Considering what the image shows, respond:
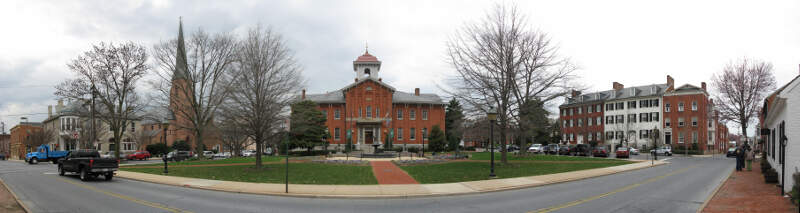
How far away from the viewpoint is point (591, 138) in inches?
3073

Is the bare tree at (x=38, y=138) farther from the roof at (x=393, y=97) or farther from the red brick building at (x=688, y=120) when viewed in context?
the red brick building at (x=688, y=120)

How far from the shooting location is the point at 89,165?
1936cm

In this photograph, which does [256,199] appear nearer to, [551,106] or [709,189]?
[709,189]

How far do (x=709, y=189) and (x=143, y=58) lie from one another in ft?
141

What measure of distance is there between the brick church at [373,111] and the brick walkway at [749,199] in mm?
42932

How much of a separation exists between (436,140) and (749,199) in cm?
4217

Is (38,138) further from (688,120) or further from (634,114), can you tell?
(688,120)

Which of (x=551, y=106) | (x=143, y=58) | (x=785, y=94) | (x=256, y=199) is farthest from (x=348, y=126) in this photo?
(x=785, y=94)

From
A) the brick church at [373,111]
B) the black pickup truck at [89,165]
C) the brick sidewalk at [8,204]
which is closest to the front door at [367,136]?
the brick church at [373,111]

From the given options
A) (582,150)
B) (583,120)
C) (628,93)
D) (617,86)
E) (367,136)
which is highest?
(617,86)

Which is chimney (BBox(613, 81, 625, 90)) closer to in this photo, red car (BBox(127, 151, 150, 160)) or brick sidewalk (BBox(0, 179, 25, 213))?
red car (BBox(127, 151, 150, 160))

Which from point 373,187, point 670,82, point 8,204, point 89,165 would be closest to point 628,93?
point 670,82

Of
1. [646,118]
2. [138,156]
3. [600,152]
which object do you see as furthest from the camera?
[646,118]

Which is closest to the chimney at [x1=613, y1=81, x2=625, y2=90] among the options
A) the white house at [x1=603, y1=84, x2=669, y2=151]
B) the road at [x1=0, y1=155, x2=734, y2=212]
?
the white house at [x1=603, y1=84, x2=669, y2=151]
